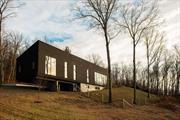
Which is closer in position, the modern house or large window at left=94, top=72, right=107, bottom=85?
the modern house

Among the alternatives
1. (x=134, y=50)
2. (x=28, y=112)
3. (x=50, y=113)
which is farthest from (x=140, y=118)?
(x=134, y=50)

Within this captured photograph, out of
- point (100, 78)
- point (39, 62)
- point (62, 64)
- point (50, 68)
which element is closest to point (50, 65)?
point (50, 68)

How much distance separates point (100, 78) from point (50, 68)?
1233 inches

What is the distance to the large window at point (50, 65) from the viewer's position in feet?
159

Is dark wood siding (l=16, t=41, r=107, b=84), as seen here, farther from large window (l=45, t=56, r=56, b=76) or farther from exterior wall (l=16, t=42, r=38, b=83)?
large window (l=45, t=56, r=56, b=76)

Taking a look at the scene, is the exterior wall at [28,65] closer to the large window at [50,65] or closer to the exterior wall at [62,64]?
the exterior wall at [62,64]

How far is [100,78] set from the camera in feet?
261

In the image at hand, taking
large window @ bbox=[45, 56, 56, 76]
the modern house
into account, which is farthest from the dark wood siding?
large window @ bbox=[45, 56, 56, 76]

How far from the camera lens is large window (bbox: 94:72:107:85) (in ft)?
248

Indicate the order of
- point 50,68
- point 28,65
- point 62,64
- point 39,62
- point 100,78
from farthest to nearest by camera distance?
point 100,78 < point 62,64 < point 50,68 < point 28,65 < point 39,62

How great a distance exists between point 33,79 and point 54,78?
4.37m

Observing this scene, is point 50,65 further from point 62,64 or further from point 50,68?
point 62,64

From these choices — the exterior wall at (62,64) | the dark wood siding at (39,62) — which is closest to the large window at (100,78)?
the exterior wall at (62,64)

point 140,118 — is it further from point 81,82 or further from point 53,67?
point 81,82
